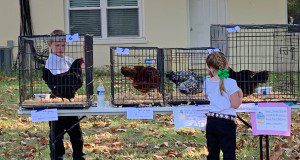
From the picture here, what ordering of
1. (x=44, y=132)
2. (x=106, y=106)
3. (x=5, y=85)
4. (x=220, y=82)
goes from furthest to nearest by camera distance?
(x=5, y=85) < (x=44, y=132) < (x=106, y=106) < (x=220, y=82)

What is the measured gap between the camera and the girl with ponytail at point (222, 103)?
531cm

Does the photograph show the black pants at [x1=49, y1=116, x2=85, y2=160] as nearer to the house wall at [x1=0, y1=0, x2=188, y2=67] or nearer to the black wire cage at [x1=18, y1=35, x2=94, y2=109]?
the black wire cage at [x1=18, y1=35, x2=94, y2=109]

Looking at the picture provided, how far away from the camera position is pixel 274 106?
18.3 feet

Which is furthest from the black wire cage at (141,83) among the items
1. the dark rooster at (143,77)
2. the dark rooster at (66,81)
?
the dark rooster at (66,81)

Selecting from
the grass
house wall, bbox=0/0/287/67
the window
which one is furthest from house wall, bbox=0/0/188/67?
the grass

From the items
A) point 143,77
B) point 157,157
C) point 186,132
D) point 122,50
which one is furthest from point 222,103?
point 186,132

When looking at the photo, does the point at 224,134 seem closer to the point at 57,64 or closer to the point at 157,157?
the point at 157,157

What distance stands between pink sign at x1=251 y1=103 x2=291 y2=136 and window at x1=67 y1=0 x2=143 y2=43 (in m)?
8.51

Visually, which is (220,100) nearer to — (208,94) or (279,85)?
(208,94)

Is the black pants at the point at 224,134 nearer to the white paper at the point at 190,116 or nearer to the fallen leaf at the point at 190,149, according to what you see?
the white paper at the point at 190,116

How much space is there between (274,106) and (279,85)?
0.74m

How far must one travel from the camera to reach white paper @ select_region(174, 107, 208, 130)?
554cm

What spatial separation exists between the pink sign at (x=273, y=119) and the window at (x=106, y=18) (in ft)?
27.9

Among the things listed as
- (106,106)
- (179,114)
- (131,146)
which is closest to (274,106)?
(179,114)
